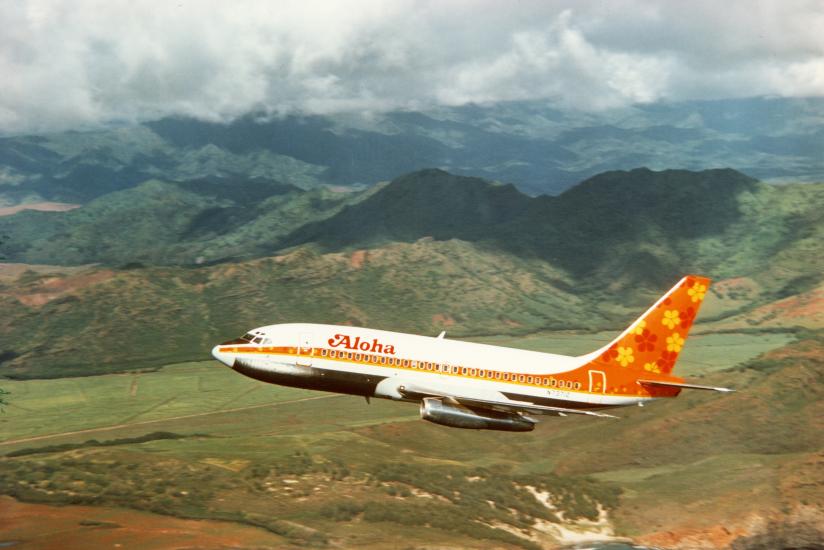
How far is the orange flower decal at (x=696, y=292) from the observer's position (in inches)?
3568

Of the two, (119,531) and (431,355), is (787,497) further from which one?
(119,531)

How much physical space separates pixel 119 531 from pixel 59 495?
20.9 m

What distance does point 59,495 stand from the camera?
442 ft

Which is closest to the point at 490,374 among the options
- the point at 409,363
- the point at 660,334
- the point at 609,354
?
the point at 409,363

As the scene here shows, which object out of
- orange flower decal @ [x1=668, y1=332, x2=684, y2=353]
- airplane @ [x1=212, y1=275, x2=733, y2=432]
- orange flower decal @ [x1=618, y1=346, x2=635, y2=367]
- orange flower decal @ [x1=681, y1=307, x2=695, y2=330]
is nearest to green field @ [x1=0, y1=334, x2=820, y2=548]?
airplane @ [x1=212, y1=275, x2=733, y2=432]

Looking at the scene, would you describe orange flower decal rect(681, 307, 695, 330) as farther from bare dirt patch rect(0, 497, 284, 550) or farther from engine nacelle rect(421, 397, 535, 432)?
bare dirt patch rect(0, 497, 284, 550)

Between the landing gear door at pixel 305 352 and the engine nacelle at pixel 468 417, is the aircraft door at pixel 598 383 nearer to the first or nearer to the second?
the engine nacelle at pixel 468 417

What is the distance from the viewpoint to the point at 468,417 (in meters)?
80.2

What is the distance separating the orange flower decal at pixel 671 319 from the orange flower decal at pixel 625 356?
4856mm

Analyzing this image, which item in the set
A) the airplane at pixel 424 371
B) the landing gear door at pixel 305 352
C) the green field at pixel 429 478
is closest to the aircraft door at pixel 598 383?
the airplane at pixel 424 371

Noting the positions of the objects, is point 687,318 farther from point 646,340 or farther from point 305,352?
point 305,352

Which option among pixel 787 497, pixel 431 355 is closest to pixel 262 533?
pixel 431 355

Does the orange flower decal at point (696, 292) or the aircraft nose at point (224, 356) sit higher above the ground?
the orange flower decal at point (696, 292)

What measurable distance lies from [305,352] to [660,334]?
121 ft
